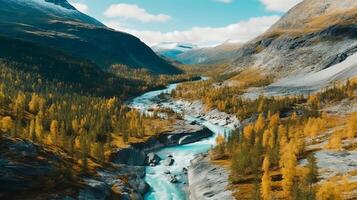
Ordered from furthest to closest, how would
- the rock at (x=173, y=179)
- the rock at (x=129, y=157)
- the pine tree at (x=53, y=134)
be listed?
the rock at (x=129, y=157) < the pine tree at (x=53, y=134) < the rock at (x=173, y=179)

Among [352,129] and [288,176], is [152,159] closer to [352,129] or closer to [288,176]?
[288,176]

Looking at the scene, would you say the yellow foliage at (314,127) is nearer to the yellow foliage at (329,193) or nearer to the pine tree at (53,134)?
the yellow foliage at (329,193)

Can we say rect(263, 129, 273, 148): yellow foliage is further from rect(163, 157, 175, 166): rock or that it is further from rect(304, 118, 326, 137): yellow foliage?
rect(163, 157, 175, 166): rock

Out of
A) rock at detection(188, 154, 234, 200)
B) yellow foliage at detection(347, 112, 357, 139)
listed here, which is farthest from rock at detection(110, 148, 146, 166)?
yellow foliage at detection(347, 112, 357, 139)

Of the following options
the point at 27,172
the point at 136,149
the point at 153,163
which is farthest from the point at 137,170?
the point at 27,172

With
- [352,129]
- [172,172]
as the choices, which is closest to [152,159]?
[172,172]

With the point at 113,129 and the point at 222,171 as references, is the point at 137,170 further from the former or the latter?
the point at 113,129

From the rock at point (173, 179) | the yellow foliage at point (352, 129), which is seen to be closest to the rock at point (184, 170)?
the rock at point (173, 179)
